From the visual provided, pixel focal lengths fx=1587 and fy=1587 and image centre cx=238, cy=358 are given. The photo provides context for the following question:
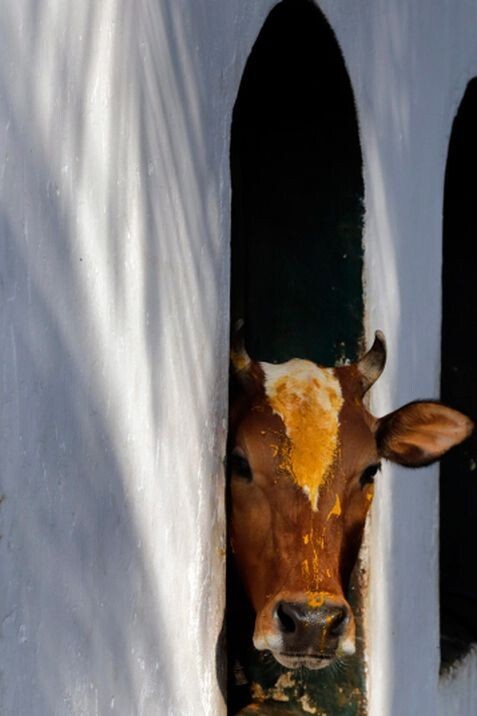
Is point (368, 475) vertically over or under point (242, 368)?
under

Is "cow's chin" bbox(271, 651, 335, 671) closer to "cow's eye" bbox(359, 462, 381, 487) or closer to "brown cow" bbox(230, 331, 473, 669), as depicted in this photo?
"brown cow" bbox(230, 331, 473, 669)

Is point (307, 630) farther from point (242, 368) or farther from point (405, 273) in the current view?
point (405, 273)

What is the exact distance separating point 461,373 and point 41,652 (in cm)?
497

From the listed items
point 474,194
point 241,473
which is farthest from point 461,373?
point 241,473

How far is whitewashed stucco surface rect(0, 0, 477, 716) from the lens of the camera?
2992 mm

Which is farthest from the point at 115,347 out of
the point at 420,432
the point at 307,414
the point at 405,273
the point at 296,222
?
the point at 405,273

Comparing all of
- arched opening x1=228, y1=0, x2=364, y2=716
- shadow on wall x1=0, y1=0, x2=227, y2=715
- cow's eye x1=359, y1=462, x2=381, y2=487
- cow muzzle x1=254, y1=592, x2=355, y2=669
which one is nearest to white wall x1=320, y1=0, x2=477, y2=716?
arched opening x1=228, y1=0, x2=364, y2=716

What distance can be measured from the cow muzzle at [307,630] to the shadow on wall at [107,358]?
17 centimetres

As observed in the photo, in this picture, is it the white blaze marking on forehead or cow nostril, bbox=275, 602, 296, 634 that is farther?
the white blaze marking on forehead

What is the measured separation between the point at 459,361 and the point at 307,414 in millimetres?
3198

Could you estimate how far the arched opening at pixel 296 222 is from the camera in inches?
209

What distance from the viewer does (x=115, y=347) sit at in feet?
11.5

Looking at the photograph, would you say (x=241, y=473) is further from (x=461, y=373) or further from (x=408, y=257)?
(x=461, y=373)

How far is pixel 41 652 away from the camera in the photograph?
10.1 feet
